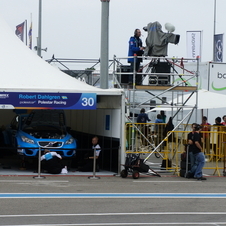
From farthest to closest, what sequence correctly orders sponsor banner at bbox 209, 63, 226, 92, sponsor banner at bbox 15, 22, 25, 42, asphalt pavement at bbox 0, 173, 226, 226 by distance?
sponsor banner at bbox 15, 22, 25, 42, sponsor banner at bbox 209, 63, 226, 92, asphalt pavement at bbox 0, 173, 226, 226

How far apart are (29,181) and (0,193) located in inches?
96.7

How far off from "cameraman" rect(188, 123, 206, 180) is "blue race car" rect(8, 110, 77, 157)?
3.48 m

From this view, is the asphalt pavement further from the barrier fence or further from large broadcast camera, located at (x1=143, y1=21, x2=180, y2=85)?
large broadcast camera, located at (x1=143, y1=21, x2=180, y2=85)

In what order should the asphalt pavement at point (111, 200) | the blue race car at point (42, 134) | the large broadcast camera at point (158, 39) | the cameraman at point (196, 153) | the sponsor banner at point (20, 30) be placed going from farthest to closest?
the sponsor banner at point (20, 30)
the large broadcast camera at point (158, 39)
the blue race car at point (42, 134)
the cameraman at point (196, 153)
the asphalt pavement at point (111, 200)

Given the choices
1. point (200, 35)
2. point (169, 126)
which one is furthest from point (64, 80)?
point (200, 35)

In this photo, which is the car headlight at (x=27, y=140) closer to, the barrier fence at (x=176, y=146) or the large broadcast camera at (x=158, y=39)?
the barrier fence at (x=176, y=146)

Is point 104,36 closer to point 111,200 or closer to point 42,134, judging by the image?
point 42,134

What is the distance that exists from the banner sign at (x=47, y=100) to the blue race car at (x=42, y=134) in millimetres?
1292

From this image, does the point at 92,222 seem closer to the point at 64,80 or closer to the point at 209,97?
the point at 64,80

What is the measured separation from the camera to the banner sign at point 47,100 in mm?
16516

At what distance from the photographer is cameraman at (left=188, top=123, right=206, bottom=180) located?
1623cm

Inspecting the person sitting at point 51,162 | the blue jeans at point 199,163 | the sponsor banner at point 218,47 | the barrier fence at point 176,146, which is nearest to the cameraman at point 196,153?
the blue jeans at point 199,163

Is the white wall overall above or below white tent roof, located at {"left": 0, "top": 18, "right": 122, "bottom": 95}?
below

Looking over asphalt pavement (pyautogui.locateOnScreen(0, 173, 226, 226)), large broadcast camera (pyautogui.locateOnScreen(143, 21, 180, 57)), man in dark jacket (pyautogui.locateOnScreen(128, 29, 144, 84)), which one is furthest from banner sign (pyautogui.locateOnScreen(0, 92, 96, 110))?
large broadcast camera (pyautogui.locateOnScreen(143, 21, 180, 57))
